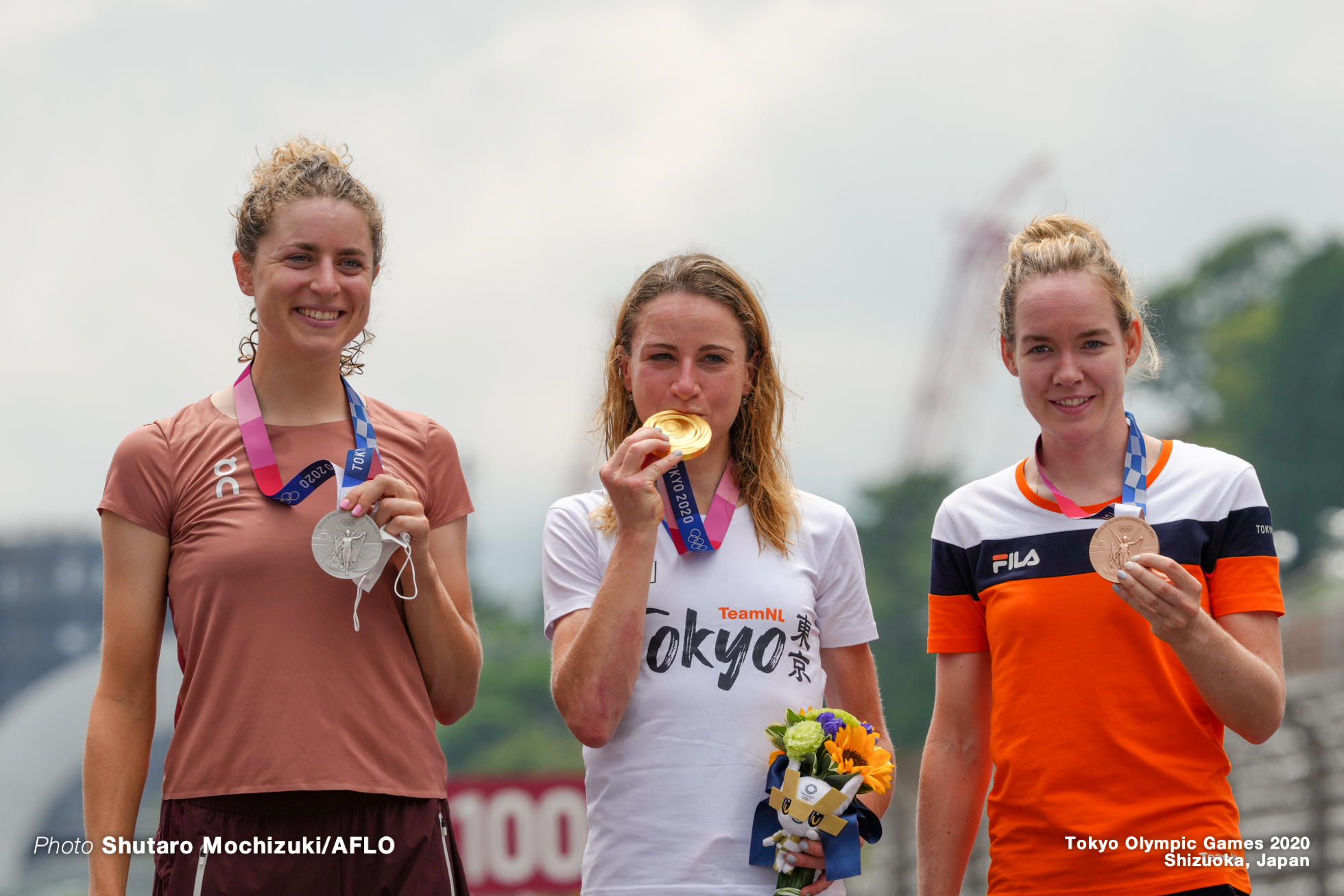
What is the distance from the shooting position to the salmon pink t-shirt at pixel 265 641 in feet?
12.1

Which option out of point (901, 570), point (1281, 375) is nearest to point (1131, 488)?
point (1281, 375)

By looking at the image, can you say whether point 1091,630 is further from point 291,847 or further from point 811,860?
point 291,847

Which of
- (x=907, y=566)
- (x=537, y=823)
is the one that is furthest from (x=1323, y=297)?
(x=537, y=823)

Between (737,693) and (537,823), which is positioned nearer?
(737,693)

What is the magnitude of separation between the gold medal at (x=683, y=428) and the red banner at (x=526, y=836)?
62.7ft

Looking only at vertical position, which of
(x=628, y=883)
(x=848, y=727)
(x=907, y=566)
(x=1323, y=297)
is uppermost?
(x=1323, y=297)

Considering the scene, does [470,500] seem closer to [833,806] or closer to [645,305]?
[645,305]

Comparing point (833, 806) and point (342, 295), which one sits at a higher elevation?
point (342, 295)

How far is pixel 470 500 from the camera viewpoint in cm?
422

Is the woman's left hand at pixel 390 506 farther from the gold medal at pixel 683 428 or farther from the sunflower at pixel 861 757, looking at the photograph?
the sunflower at pixel 861 757

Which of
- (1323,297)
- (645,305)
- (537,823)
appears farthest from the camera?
(1323,297)

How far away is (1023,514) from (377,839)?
202 cm

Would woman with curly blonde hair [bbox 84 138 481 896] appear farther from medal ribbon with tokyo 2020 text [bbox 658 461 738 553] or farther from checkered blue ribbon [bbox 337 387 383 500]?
medal ribbon with tokyo 2020 text [bbox 658 461 738 553]

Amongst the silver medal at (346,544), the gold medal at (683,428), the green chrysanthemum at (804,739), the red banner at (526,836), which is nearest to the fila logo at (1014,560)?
the green chrysanthemum at (804,739)
